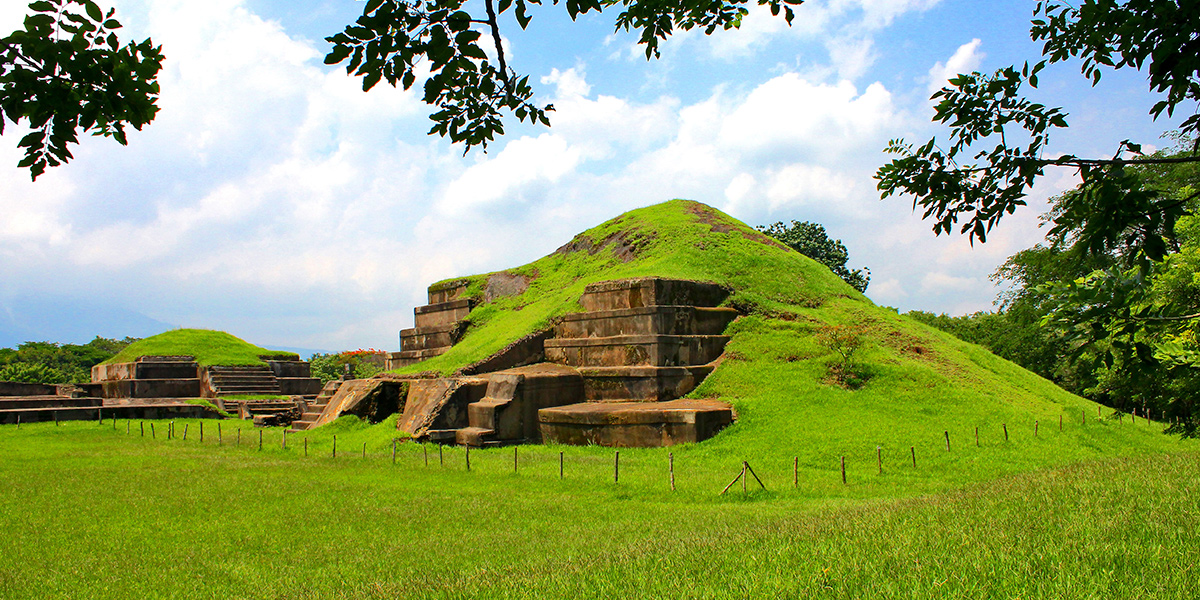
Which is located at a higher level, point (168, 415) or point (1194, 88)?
point (1194, 88)

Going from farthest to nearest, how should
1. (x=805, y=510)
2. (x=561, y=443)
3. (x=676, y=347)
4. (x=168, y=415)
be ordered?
1. (x=168, y=415)
2. (x=676, y=347)
3. (x=561, y=443)
4. (x=805, y=510)

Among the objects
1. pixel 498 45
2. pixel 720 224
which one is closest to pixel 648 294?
pixel 720 224

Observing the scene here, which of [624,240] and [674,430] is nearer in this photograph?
[674,430]

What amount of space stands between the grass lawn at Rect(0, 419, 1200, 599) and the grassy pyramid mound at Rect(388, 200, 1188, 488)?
1.47ft

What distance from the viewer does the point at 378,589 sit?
210 inches

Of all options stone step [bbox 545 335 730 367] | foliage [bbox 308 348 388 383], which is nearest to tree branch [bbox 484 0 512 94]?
stone step [bbox 545 335 730 367]

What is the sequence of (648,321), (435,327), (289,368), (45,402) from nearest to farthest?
(648,321), (45,402), (435,327), (289,368)

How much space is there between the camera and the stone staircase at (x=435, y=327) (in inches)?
933

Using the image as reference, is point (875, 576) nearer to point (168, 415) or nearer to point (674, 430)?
point (674, 430)

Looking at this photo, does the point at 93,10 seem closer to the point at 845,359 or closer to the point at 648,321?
the point at 648,321

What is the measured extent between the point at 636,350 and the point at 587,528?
30.6 feet

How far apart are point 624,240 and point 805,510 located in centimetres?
1575

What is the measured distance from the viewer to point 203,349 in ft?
97.9

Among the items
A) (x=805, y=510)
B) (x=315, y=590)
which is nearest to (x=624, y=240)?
(x=805, y=510)
